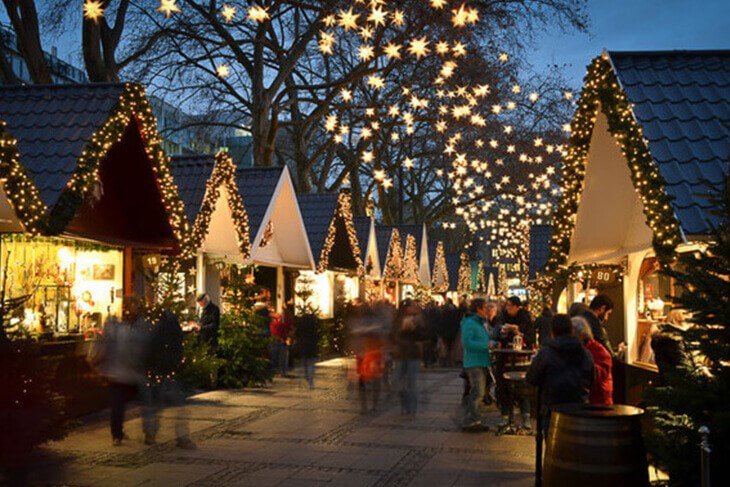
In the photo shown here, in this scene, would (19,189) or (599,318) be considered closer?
(19,189)

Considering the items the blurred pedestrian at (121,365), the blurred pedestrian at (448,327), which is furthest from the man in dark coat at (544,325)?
the blurred pedestrian at (121,365)

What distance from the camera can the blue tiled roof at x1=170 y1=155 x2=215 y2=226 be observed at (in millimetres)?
16453

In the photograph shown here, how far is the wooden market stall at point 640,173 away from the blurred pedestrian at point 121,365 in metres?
6.12

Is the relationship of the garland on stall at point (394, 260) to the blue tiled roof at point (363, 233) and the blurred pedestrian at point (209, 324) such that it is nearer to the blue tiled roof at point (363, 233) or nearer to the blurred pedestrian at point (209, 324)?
the blue tiled roof at point (363, 233)

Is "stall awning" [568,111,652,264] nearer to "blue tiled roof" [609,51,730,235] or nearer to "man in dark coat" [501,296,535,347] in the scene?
"blue tiled roof" [609,51,730,235]

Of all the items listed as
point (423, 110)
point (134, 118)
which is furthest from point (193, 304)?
point (423, 110)

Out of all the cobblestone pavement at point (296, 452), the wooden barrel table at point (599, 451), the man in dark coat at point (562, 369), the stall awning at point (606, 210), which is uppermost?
the stall awning at point (606, 210)

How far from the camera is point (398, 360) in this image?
14086 mm

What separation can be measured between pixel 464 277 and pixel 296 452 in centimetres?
5208

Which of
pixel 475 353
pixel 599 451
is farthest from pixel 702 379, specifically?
pixel 475 353

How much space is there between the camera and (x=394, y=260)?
3672 cm

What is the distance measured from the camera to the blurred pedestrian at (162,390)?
1061 centimetres

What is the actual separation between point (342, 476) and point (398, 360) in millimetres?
5131

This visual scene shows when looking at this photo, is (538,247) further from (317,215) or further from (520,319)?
(520,319)
